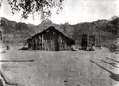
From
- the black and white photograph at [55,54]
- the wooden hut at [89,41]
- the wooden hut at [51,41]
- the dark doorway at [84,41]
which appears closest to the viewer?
the black and white photograph at [55,54]

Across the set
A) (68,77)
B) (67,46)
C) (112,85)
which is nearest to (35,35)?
(67,46)

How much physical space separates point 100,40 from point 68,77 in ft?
103

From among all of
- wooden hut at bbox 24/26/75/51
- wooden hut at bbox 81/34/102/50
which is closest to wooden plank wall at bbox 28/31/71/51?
wooden hut at bbox 24/26/75/51

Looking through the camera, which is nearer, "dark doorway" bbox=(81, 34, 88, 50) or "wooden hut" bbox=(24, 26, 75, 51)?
"wooden hut" bbox=(24, 26, 75, 51)

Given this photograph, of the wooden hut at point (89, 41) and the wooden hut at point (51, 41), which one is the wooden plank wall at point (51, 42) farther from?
the wooden hut at point (89, 41)

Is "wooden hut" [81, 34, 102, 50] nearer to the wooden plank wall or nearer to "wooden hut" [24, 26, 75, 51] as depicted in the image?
"wooden hut" [24, 26, 75, 51]

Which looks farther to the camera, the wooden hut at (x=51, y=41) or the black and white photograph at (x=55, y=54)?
the wooden hut at (x=51, y=41)

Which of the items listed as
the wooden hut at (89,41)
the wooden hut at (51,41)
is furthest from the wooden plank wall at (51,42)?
the wooden hut at (89,41)

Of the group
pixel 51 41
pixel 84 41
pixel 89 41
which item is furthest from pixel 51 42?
pixel 89 41

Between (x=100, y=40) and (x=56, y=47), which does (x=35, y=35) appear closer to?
(x=56, y=47)

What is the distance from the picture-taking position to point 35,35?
3681 centimetres

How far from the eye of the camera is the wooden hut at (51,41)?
36781 millimetres

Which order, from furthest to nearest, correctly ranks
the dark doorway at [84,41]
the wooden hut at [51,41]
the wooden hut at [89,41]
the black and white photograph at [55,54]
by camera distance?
the dark doorway at [84,41]
the wooden hut at [89,41]
the wooden hut at [51,41]
the black and white photograph at [55,54]

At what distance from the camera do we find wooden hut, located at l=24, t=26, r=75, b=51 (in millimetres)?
36781
